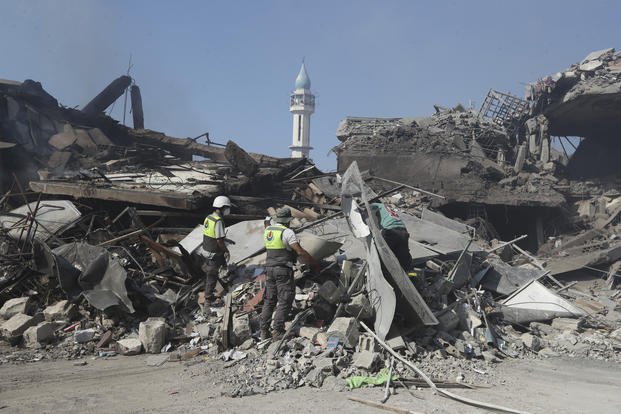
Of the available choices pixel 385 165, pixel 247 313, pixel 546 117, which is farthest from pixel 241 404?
pixel 546 117

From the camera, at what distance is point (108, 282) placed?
602 cm

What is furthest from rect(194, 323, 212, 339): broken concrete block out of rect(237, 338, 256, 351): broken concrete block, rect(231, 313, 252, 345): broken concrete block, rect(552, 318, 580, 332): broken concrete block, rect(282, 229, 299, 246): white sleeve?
rect(552, 318, 580, 332): broken concrete block

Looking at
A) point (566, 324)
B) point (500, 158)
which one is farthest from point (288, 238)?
point (500, 158)

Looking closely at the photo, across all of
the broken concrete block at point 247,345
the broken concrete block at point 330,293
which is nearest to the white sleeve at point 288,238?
the broken concrete block at point 330,293

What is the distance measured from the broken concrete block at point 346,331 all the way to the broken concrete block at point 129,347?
7.37 ft

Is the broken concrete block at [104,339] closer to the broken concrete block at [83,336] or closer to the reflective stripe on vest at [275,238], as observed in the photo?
the broken concrete block at [83,336]

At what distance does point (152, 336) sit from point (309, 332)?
1832 millimetres

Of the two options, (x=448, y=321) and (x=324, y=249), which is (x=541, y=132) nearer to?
(x=448, y=321)

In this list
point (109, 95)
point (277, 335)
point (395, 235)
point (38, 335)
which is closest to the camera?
point (277, 335)

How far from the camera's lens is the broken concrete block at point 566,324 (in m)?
7.00

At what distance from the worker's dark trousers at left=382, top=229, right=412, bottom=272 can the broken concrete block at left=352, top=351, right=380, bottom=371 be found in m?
1.86

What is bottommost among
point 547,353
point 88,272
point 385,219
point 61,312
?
point 547,353

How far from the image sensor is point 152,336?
5508 millimetres

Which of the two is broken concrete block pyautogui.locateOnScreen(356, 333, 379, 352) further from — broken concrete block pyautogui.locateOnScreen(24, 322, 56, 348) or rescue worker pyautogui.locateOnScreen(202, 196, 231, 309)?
broken concrete block pyautogui.locateOnScreen(24, 322, 56, 348)
